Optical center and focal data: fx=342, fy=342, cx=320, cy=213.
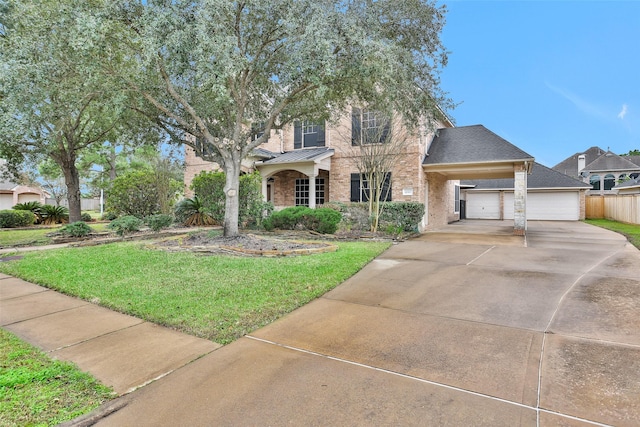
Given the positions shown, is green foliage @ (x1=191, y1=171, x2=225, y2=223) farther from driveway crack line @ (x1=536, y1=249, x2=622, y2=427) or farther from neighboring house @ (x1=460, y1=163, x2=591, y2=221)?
neighboring house @ (x1=460, y1=163, x2=591, y2=221)

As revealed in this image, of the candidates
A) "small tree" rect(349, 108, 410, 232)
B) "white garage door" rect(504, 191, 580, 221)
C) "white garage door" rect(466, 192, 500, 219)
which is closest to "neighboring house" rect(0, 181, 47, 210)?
"small tree" rect(349, 108, 410, 232)

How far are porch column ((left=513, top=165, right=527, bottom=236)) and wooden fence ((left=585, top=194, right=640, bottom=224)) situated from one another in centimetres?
1051

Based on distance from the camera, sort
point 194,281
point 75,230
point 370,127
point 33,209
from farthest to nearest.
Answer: point 33,209, point 370,127, point 75,230, point 194,281

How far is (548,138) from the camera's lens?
50.9m

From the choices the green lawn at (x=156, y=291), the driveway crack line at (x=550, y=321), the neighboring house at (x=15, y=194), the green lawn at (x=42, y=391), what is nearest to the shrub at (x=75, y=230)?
the green lawn at (x=156, y=291)

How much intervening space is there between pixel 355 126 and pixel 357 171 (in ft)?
7.14

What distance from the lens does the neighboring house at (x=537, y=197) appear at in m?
23.2

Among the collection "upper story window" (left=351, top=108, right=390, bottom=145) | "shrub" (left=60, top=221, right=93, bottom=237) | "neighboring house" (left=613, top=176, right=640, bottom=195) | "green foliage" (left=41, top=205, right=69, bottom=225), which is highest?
"upper story window" (left=351, top=108, right=390, bottom=145)

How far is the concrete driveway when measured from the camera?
2420 mm

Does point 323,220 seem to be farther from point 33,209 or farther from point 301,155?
point 33,209

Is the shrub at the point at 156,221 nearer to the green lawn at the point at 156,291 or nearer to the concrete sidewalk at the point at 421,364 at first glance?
the green lawn at the point at 156,291

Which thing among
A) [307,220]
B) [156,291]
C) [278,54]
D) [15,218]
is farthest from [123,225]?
[15,218]

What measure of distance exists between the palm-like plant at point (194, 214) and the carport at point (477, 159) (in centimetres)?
989

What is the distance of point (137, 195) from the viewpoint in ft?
48.1
